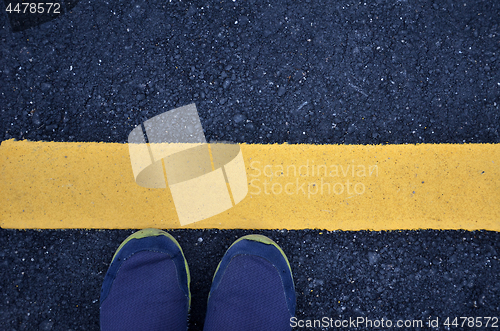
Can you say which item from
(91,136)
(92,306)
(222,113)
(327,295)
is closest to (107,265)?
(92,306)

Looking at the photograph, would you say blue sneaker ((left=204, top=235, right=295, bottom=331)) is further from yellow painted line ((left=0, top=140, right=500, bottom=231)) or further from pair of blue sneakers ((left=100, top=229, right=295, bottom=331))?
yellow painted line ((left=0, top=140, right=500, bottom=231))

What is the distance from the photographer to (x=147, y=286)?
5.97 ft

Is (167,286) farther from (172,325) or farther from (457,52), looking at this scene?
(457,52)

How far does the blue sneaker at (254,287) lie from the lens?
1.80 metres

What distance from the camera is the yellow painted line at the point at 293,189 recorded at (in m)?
1.82

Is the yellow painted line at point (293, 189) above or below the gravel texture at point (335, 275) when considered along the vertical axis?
above

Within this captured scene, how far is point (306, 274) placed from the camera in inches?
73.2

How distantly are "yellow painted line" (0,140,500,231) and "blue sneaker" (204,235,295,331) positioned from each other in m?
0.16

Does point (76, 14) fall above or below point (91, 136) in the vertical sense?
above

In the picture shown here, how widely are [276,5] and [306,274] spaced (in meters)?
1.80

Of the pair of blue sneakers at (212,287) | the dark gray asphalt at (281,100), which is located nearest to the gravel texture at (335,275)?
the dark gray asphalt at (281,100)

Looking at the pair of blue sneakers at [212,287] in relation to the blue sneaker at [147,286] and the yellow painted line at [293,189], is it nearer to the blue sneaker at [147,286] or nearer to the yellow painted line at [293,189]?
the blue sneaker at [147,286]

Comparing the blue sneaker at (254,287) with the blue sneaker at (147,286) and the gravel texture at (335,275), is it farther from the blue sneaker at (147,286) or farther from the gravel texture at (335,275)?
the blue sneaker at (147,286)

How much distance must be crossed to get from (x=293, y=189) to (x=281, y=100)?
1.94ft
